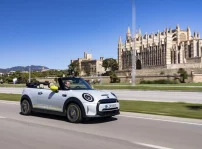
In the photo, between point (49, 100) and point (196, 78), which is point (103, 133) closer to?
point (49, 100)

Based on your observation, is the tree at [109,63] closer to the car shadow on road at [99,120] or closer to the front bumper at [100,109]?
the car shadow on road at [99,120]

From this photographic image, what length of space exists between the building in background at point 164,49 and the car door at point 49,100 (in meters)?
102

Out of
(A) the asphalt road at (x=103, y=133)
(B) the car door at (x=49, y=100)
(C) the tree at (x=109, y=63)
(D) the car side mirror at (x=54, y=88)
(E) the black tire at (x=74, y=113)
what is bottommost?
(A) the asphalt road at (x=103, y=133)

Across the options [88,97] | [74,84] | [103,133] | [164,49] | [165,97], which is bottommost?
[103,133]

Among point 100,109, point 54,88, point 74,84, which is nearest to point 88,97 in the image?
point 100,109

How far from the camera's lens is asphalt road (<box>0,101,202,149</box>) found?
6.57 m

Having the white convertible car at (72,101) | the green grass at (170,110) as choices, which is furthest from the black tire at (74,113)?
the green grass at (170,110)

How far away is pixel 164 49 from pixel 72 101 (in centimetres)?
12852

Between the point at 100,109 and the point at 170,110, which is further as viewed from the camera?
the point at 170,110

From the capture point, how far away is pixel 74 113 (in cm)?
968

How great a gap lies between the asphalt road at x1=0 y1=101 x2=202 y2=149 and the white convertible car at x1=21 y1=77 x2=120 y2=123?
37 cm

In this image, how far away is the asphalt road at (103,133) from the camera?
6570 millimetres

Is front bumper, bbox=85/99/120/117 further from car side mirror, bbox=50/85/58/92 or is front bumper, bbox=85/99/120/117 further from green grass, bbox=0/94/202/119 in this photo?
green grass, bbox=0/94/202/119

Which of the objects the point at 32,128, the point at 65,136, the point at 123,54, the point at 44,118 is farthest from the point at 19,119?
the point at 123,54
